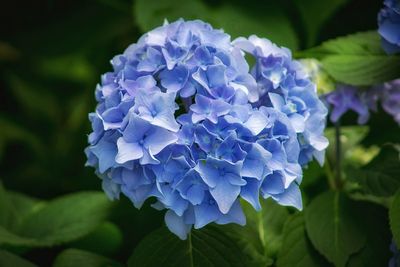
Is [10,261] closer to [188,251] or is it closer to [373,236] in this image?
[188,251]

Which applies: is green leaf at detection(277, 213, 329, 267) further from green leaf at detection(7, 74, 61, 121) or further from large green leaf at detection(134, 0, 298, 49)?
green leaf at detection(7, 74, 61, 121)

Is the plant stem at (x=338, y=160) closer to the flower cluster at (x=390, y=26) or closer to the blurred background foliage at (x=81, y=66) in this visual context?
the blurred background foliage at (x=81, y=66)

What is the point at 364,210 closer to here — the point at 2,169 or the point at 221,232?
the point at 221,232

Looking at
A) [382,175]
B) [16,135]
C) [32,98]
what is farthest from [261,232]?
[32,98]

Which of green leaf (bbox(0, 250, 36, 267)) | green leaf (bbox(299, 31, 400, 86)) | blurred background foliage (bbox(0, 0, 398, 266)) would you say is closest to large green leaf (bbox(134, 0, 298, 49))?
blurred background foliage (bbox(0, 0, 398, 266))

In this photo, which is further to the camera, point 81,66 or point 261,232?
point 81,66

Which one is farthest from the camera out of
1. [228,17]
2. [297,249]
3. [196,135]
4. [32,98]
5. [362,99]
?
[32,98]

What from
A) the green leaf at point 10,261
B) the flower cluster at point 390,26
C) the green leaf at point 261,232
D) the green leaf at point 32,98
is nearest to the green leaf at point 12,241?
the green leaf at point 10,261
